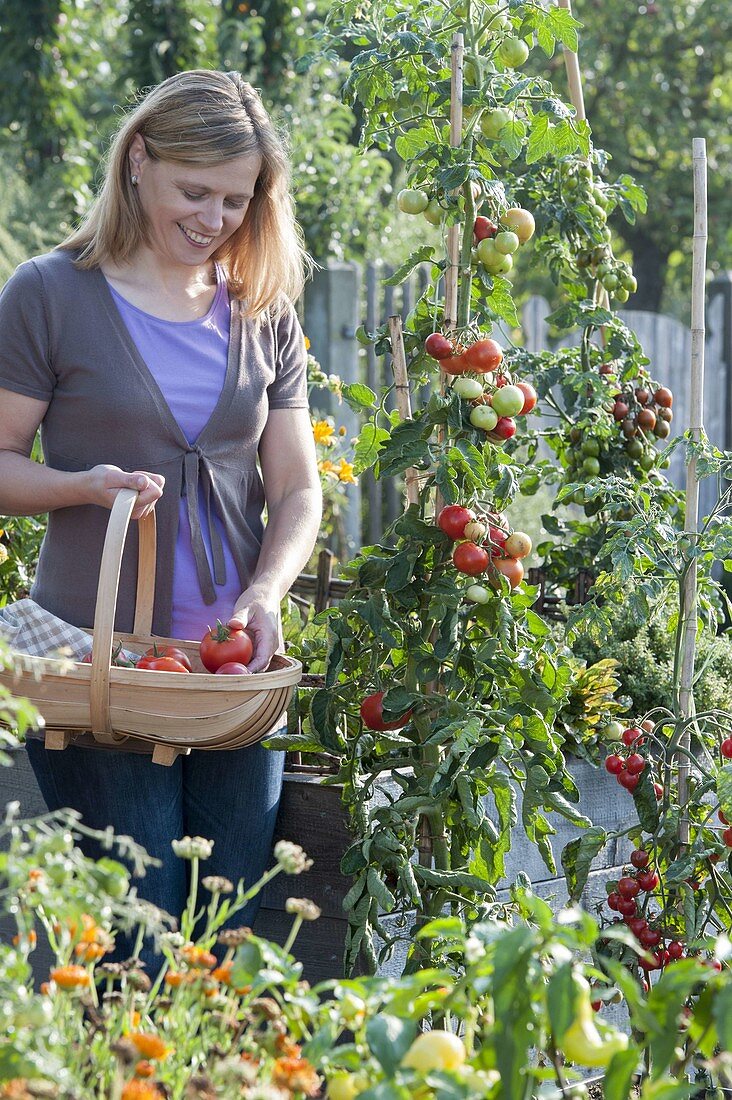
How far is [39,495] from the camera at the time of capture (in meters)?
1.82

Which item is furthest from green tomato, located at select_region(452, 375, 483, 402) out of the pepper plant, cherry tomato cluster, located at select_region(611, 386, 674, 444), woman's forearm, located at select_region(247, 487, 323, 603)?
cherry tomato cluster, located at select_region(611, 386, 674, 444)

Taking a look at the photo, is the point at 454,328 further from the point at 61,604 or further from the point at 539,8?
the point at 61,604

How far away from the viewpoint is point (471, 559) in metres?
1.80

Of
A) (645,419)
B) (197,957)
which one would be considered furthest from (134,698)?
(645,419)

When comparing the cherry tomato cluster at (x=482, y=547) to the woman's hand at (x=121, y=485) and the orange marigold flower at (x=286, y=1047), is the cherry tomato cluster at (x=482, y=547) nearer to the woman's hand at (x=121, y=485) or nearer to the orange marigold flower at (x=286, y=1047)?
the woman's hand at (x=121, y=485)

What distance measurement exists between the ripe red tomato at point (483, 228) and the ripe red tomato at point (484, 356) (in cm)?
20

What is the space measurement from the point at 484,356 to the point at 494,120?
373mm

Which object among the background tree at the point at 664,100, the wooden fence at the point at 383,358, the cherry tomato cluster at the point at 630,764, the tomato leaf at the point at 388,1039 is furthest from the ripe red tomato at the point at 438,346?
the background tree at the point at 664,100

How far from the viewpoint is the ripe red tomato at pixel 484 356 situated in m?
1.83

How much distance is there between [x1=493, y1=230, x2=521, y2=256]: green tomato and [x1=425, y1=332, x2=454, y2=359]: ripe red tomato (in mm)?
179

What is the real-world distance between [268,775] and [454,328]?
2.35 ft

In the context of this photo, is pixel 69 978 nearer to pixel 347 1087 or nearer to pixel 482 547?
pixel 347 1087

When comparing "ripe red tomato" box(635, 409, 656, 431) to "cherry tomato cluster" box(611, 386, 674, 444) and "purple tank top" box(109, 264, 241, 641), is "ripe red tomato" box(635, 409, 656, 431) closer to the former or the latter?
"cherry tomato cluster" box(611, 386, 674, 444)

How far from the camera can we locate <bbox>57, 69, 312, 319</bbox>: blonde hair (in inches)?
73.8
